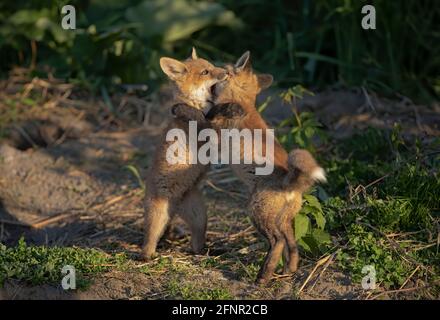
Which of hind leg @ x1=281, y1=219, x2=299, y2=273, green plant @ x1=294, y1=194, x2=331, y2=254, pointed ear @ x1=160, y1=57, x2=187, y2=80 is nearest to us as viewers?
hind leg @ x1=281, y1=219, x2=299, y2=273

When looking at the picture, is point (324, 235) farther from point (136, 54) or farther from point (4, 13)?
point (4, 13)

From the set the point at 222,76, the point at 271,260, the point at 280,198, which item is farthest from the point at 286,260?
the point at 222,76

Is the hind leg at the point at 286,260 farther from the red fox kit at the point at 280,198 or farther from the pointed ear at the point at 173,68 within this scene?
the pointed ear at the point at 173,68

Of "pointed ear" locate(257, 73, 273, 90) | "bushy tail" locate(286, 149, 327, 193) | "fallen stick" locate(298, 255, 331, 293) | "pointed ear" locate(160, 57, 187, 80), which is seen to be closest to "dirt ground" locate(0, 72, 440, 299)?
"fallen stick" locate(298, 255, 331, 293)

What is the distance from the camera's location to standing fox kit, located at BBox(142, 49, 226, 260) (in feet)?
19.1

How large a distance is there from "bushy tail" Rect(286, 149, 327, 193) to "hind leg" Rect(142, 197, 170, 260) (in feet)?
4.14

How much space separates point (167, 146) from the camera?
5.82 metres

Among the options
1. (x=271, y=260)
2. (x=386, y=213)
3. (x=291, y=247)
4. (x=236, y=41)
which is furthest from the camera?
(x=236, y=41)

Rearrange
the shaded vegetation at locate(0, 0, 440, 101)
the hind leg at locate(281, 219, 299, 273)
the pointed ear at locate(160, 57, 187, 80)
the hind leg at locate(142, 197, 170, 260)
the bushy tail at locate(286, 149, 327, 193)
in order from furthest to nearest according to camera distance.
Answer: the shaded vegetation at locate(0, 0, 440, 101)
the pointed ear at locate(160, 57, 187, 80)
the hind leg at locate(142, 197, 170, 260)
the hind leg at locate(281, 219, 299, 273)
the bushy tail at locate(286, 149, 327, 193)

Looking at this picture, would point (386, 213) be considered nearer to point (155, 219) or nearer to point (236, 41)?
point (155, 219)

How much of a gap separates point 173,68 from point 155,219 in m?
1.22

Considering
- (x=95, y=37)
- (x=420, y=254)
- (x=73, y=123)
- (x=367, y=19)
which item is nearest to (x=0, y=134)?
(x=73, y=123)

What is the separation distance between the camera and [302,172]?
15.9 ft

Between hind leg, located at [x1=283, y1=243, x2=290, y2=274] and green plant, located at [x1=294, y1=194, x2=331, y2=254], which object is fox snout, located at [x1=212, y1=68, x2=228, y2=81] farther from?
hind leg, located at [x1=283, y1=243, x2=290, y2=274]
